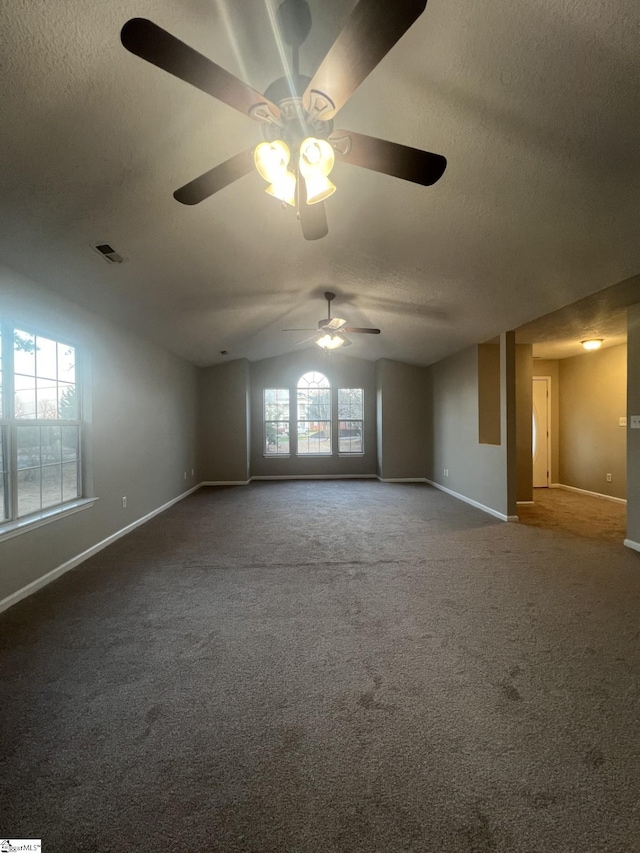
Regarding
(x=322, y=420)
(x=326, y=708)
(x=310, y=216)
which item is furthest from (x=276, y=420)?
(x=326, y=708)

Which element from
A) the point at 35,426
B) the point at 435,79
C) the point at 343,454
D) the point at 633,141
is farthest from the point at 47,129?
the point at 343,454

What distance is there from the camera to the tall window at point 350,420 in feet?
28.2

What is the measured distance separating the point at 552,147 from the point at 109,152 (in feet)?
7.67

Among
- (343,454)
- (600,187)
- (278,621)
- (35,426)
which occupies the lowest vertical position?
(278,621)

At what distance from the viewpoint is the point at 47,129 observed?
1775 millimetres

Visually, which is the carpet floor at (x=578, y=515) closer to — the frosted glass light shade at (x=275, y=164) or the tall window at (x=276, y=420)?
the frosted glass light shade at (x=275, y=164)

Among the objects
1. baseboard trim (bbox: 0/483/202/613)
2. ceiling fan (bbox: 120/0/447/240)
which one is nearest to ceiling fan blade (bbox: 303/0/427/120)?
ceiling fan (bbox: 120/0/447/240)

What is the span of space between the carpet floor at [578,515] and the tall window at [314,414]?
14.0 ft

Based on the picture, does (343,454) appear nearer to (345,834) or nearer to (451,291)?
(451,291)

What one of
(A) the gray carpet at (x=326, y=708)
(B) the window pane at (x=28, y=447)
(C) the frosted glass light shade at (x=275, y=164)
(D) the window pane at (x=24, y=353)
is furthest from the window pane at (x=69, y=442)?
(C) the frosted glass light shade at (x=275, y=164)

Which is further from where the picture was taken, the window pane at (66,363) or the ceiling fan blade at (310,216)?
the window pane at (66,363)

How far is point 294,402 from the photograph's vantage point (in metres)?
8.52

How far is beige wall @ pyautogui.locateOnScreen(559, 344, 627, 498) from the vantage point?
580 centimetres

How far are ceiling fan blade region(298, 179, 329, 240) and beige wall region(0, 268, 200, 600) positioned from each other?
2266mm
